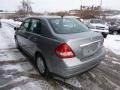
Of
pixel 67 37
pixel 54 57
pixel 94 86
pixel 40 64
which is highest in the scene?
pixel 67 37

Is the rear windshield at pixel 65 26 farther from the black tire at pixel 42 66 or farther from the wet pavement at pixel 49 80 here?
the wet pavement at pixel 49 80

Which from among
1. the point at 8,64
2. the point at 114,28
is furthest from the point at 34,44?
the point at 114,28

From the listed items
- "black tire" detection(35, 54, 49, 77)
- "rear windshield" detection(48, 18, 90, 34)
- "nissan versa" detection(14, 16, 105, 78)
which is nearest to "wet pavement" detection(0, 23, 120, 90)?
"black tire" detection(35, 54, 49, 77)

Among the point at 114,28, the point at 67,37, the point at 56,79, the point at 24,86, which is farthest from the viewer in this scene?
the point at 114,28

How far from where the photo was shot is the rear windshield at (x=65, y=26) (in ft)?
13.6

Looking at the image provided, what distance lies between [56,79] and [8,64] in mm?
2113

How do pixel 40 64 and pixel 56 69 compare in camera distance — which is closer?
pixel 56 69

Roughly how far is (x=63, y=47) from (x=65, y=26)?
1.02 metres

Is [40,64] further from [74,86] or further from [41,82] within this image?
[74,86]

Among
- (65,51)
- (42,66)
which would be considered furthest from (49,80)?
(65,51)

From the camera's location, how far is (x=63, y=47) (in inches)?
139

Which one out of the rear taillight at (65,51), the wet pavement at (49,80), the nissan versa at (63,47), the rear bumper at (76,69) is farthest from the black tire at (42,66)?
the rear taillight at (65,51)

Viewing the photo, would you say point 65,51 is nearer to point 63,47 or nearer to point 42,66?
point 63,47

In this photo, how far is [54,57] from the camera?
371 centimetres
